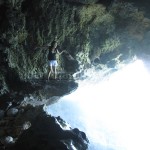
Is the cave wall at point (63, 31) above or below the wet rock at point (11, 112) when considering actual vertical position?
above

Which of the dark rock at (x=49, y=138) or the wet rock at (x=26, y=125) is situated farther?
the wet rock at (x=26, y=125)

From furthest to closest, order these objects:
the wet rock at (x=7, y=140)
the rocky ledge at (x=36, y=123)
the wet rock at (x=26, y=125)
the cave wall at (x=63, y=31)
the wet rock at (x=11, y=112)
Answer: the wet rock at (x=11, y=112) → the cave wall at (x=63, y=31) → the wet rock at (x=26, y=125) → the wet rock at (x=7, y=140) → the rocky ledge at (x=36, y=123)

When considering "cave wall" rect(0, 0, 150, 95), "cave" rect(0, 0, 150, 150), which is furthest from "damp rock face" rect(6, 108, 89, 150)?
"cave wall" rect(0, 0, 150, 95)

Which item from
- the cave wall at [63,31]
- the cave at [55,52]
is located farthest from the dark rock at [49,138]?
the cave wall at [63,31]

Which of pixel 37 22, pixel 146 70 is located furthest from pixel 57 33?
pixel 146 70

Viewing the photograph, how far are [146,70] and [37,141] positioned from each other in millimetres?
13266

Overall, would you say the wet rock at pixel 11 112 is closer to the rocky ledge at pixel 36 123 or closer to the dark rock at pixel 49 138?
the rocky ledge at pixel 36 123

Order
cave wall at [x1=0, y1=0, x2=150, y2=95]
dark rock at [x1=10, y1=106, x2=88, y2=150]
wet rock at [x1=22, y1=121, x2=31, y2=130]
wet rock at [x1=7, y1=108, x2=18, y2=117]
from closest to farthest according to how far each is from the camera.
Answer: dark rock at [x1=10, y1=106, x2=88, y2=150] < wet rock at [x1=22, y1=121, x2=31, y2=130] < cave wall at [x1=0, y1=0, x2=150, y2=95] < wet rock at [x1=7, y1=108, x2=18, y2=117]

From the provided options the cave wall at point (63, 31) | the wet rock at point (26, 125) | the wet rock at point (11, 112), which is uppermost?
the cave wall at point (63, 31)

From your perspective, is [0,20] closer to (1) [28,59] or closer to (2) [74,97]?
(1) [28,59]

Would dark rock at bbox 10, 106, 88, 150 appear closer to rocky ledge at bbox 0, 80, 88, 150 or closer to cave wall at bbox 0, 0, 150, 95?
rocky ledge at bbox 0, 80, 88, 150

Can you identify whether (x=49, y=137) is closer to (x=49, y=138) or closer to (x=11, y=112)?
(x=49, y=138)

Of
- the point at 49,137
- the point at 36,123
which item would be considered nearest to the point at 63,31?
the point at 36,123

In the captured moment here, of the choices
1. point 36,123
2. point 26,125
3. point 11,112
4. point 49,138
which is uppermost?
point 11,112
